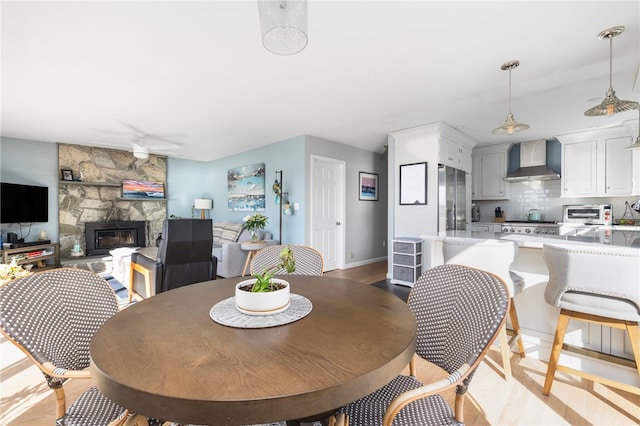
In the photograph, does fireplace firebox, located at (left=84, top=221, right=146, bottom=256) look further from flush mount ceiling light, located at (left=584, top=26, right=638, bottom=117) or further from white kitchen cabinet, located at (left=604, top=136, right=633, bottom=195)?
white kitchen cabinet, located at (left=604, top=136, right=633, bottom=195)

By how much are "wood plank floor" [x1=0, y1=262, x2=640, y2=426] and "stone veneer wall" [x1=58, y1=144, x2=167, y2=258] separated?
4.23m

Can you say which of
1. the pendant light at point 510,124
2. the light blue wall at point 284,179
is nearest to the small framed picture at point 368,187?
the light blue wall at point 284,179

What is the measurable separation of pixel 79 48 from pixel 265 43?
1957 millimetres

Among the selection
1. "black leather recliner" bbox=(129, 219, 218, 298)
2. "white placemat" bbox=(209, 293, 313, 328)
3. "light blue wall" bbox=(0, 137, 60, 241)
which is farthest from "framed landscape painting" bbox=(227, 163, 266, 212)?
"white placemat" bbox=(209, 293, 313, 328)

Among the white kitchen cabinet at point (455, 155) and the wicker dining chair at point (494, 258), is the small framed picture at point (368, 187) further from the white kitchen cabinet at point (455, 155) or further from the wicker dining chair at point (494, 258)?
the wicker dining chair at point (494, 258)

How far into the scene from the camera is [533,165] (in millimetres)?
5160

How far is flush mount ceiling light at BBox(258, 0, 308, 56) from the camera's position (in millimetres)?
1129

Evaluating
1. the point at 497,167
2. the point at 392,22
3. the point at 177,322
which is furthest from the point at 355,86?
the point at 497,167

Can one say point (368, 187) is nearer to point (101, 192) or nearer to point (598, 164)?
point (598, 164)

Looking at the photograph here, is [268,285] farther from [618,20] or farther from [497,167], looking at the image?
[497,167]

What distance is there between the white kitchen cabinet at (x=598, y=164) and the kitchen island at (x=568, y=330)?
293cm

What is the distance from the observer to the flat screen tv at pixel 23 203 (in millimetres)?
4586

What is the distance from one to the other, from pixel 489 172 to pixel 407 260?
2985 mm

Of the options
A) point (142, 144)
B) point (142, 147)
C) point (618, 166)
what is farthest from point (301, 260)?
point (618, 166)
